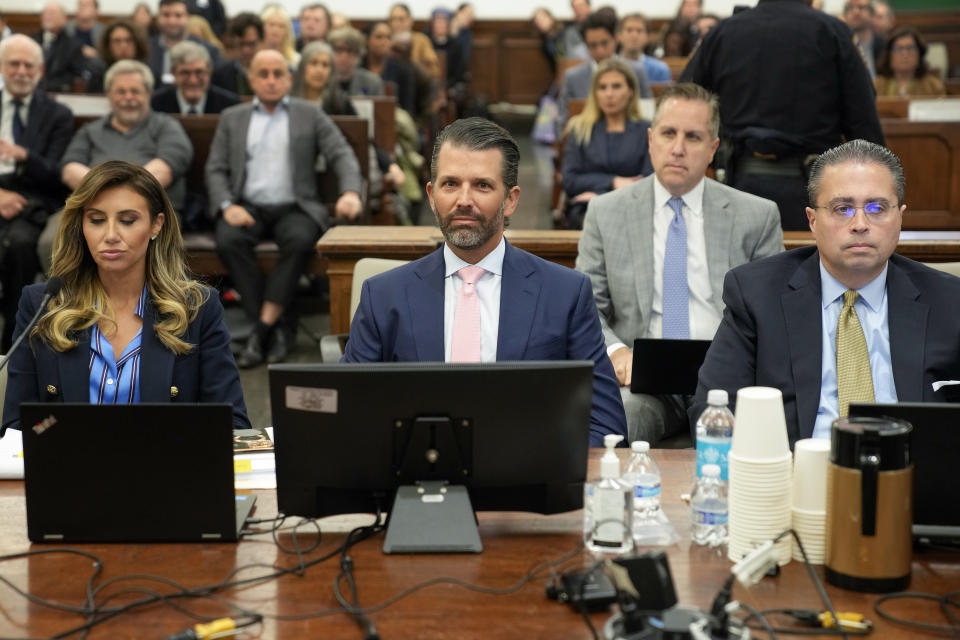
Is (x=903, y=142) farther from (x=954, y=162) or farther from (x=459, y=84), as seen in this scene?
(x=459, y=84)

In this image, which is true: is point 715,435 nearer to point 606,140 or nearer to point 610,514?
point 610,514

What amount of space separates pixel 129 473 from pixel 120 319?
876mm

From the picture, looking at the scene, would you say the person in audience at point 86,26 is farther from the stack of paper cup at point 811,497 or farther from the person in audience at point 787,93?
the stack of paper cup at point 811,497

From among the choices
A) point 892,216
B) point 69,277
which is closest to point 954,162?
point 892,216

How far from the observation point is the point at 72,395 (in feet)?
8.30

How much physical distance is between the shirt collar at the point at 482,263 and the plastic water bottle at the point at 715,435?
76 centimetres

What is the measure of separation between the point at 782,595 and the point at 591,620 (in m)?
0.29

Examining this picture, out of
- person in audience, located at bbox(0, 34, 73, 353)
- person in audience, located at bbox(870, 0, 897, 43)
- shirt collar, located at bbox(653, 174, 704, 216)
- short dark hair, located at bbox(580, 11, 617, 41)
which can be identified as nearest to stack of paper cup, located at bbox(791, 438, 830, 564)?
shirt collar, located at bbox(653, 174, 704, 216)

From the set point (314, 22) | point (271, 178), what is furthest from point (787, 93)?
point (314, 22)

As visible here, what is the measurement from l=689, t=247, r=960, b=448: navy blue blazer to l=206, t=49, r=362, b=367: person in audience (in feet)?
10.4

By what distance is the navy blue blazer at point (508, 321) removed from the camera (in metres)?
2.49

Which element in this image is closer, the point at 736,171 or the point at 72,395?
the point at 72,395

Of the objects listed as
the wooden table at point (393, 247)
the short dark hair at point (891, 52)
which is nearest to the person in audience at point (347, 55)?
the wooden table at point (393, 247)

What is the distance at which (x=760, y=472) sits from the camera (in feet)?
5.63
